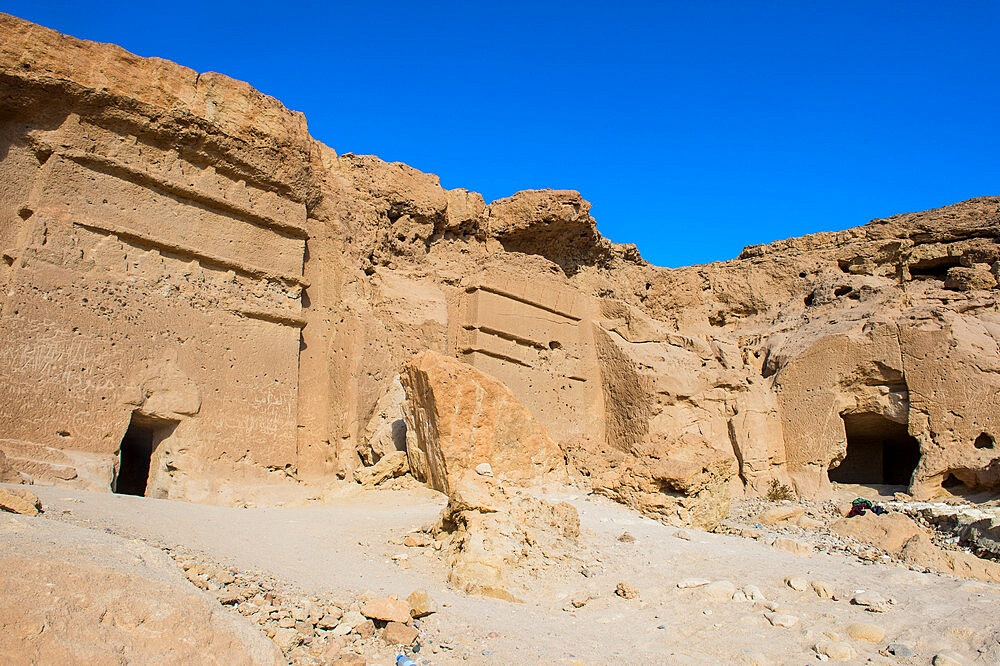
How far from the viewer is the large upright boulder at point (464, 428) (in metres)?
Answer: 7.92

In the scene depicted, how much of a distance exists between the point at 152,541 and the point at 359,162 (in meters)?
7.85

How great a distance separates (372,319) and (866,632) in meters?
7.21

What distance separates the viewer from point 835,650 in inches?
165

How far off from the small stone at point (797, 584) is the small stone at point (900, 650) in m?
0.95

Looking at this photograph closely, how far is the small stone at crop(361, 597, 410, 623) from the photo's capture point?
3.76 m

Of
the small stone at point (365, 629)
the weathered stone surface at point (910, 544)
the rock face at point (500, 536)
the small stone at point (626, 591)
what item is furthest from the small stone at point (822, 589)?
the small stone at point (365, 629)

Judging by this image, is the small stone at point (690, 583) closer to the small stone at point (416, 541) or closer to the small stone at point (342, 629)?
the small stone at point (416, 541)

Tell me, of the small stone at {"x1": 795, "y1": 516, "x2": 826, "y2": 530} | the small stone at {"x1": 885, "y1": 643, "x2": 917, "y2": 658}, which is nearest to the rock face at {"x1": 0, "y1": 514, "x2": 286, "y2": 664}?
the small stone at {"x1": 885, "y1": 643, "x2": 917, "y2": 658}

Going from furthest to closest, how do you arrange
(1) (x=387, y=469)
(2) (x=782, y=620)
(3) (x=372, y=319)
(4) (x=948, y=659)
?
(3) (x=372, y=319)
(1) (x=387, y=469)
(2) (x=782, y=620)
(4) (x=948, y=659)

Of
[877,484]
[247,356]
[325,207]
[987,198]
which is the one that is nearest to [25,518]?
[247,356]

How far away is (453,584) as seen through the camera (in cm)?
479

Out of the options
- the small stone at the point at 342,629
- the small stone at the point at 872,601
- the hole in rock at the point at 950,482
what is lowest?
the small stone at the point at 872,601

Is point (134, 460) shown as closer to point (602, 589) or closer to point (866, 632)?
point (602, 589)

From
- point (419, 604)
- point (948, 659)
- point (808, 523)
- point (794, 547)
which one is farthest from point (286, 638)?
point (808, 523)
